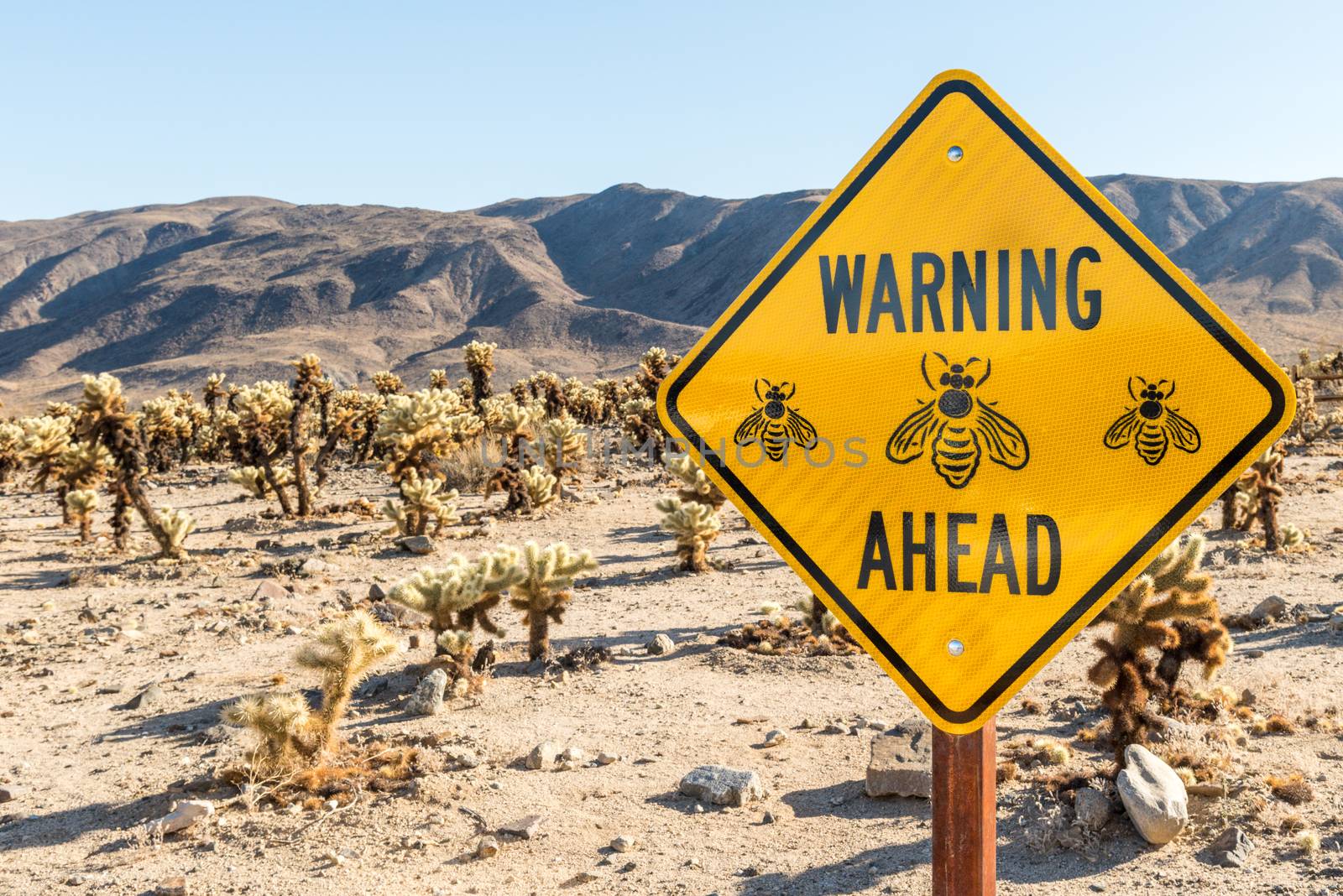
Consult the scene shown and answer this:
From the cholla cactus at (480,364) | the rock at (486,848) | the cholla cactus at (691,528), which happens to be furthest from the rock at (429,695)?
the cholla cactus at (480,364)

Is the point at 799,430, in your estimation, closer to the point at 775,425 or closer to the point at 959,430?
the point at 775,425

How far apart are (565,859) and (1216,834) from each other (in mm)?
3066

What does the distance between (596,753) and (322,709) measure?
5.55ft

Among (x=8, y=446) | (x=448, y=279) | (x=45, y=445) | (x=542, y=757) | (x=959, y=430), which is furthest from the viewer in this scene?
(x=448, y=279)

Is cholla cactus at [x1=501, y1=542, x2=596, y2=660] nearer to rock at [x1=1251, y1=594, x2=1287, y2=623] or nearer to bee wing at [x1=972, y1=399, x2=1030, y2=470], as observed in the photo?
rock at [x1=1251, y1=594, x2=1287, y2=623]

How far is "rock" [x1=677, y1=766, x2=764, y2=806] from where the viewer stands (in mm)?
5156

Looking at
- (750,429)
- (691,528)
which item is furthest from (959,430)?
(691,528)

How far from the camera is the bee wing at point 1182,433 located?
1467mm

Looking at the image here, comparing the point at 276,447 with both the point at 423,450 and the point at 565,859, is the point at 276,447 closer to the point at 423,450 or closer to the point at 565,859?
the point at 423,450

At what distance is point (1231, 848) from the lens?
425cm

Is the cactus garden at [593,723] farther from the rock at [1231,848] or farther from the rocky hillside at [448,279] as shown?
the rocky hillside at [448,279]

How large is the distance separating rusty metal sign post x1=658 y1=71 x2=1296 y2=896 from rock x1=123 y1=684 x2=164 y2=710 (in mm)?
6931

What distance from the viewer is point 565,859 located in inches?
181

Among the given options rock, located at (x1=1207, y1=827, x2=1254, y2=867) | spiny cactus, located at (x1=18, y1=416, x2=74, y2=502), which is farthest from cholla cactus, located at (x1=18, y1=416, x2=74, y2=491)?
rock, located at (x1=1207, y1=827, x2=1254, y2=867)
